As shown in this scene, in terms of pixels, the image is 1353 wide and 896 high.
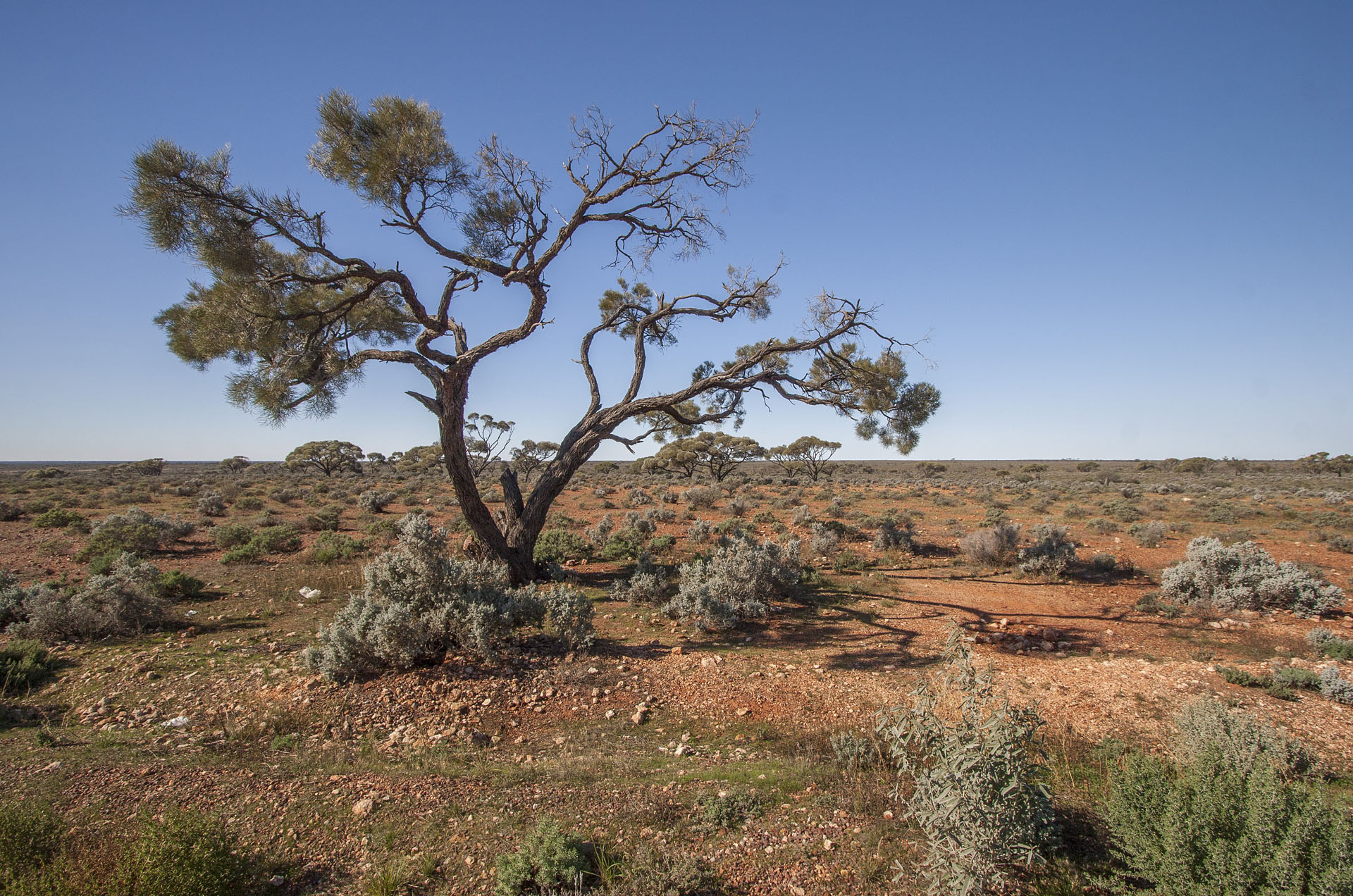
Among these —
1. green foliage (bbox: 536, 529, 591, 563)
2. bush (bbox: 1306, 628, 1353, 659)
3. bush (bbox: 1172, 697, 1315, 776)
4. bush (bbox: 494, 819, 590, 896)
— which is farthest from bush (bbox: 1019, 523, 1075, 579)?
bush (bbox: 494, 819, 590, 896)

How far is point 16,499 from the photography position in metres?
25.2

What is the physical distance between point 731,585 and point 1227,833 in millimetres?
6830

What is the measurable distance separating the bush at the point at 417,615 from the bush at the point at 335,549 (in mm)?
6134

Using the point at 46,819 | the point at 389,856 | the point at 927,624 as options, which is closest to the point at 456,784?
the point at 389,856

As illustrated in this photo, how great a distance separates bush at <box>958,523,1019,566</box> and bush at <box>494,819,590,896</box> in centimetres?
1286

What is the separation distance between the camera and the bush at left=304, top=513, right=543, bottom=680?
21.4 feet

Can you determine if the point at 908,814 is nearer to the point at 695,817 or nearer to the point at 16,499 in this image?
the point at 695,817

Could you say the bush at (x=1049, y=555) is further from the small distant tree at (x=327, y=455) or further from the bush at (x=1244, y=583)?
the small distant tree at (x=327, y=455)

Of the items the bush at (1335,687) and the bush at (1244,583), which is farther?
the bush at (1244,583)

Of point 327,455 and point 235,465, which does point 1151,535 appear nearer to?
point 327,455

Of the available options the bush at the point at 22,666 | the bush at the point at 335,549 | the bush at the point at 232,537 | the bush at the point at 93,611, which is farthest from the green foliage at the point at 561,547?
the bush at the point at 22,666

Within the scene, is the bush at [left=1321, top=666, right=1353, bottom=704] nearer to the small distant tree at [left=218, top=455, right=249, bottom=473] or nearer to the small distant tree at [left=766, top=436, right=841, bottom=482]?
the small distant tree at [left=766, top=436, right=841, bottom=482]

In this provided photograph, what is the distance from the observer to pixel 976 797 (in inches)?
121

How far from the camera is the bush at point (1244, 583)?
9.59m
